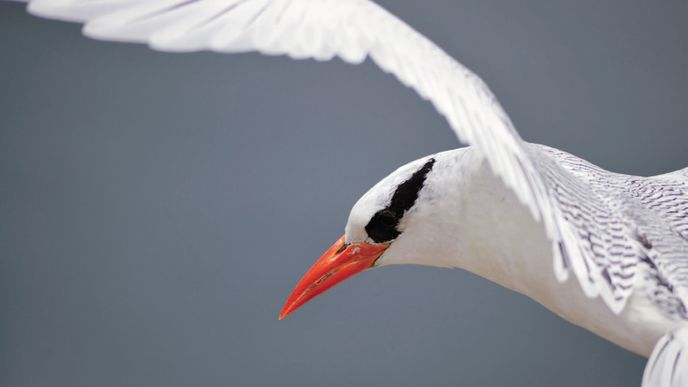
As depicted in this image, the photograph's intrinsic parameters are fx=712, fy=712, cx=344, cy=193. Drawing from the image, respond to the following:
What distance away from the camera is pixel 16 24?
1383 millimetres

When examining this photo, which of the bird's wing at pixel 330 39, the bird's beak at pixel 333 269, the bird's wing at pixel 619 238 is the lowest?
the bird's wing at pixel 619 238

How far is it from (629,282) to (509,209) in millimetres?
127

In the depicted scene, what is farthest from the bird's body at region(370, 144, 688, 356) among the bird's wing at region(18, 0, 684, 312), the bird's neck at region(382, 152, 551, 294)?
the bird's wing at region(18, 0, 684, 312)

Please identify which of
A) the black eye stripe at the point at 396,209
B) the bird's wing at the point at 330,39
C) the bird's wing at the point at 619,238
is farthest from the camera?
the black eye stripe at the point at 396,209

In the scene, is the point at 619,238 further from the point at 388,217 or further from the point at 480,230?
the point at 388,217

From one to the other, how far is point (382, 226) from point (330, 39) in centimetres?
34

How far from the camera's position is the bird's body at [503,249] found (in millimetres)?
628

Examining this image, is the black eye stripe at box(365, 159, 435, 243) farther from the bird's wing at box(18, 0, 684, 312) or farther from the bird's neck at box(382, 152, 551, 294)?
the bird's wing at box(18, 0, 684, 312)

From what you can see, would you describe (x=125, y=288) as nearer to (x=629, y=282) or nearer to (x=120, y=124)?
(x=120, y=124)

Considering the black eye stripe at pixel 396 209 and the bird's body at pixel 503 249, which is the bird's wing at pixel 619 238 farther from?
the black eye stripe at pixel 396 209

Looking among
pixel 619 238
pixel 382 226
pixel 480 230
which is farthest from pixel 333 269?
pixel 619 238

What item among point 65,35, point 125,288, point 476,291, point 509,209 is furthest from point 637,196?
point 65,35

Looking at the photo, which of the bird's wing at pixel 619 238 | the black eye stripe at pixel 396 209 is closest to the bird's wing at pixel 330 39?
the bird's wing at pixel 619 238

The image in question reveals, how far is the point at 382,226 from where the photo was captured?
2.57 ft
